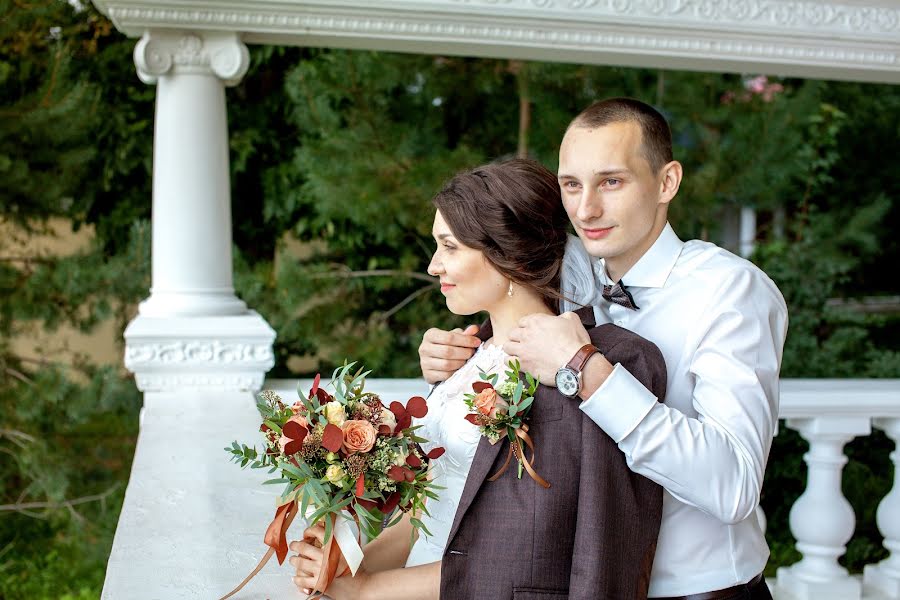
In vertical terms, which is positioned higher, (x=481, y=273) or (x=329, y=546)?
(x=481, y=273)

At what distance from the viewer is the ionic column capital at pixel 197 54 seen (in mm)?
3621

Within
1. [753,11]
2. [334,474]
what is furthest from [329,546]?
[753,11]

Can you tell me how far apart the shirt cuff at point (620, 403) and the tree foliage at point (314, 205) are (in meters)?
4.03

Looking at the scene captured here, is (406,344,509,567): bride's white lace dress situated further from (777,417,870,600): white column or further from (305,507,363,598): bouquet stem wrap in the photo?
(777,417,870,600): white column

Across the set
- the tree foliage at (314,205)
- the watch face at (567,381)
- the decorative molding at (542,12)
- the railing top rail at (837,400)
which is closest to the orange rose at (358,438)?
the watch face at (567,381)

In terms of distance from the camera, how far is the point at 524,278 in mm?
2029

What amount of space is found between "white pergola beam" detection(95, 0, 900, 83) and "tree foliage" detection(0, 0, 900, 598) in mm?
2098

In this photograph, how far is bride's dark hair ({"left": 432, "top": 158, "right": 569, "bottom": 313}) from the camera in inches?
78.1

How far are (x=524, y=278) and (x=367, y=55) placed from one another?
4332mm

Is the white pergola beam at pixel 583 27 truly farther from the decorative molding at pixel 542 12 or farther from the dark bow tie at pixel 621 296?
the dark bow tie at pixel 621 296

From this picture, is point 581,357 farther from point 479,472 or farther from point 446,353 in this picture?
point 446,353

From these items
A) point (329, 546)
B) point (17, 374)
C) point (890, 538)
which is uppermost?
point (329, 546)

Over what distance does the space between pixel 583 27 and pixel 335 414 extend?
2352mm

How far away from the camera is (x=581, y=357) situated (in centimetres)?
164
